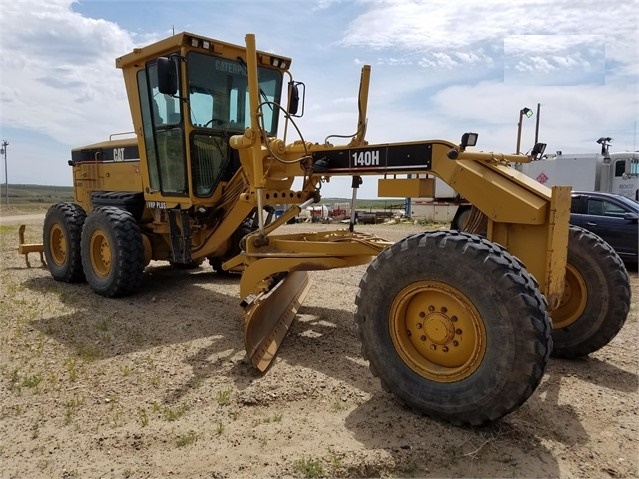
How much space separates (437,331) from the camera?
3.18 meters

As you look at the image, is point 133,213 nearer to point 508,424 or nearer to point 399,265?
point 399,265

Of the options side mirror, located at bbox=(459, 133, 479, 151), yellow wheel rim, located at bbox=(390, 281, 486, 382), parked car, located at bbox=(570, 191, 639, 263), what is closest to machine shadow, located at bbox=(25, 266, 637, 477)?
yellow wheel rim, located at bbox=(390, 281, 486, 382)

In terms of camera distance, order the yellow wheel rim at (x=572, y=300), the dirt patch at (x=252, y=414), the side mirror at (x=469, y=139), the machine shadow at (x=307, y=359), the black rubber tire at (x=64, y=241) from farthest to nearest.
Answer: the black rubber tire at (x=64, y=241), the yellow wheel rim at (x=572, y=300), the side mirror at (x=469, y=139), the machine shadow at (x=307, y=359), the dirt patch at (x=252, y=414)

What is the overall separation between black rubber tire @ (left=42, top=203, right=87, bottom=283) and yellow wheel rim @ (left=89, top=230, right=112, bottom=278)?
74 cm

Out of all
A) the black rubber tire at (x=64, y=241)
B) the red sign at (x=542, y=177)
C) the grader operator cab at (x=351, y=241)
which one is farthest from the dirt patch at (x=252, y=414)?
the red sign at (x=542, y=177)

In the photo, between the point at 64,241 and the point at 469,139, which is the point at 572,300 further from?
the point at 64,241

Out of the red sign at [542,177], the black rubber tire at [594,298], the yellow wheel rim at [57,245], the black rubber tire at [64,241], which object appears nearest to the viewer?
the black rubber tire at [594,298]

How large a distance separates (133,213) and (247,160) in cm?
265

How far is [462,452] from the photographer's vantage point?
2803 mm

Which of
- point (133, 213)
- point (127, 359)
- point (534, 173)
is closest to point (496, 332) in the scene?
point (127, 359)

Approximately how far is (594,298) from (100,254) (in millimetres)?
5816

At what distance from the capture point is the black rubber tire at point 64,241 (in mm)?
7371

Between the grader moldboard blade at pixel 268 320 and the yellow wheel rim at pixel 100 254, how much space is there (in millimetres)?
2723

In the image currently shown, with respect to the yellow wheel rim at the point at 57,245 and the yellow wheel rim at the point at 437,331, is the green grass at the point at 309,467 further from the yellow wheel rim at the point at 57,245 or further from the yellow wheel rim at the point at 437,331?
the yellow wheel rim at the point at 57,245
